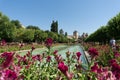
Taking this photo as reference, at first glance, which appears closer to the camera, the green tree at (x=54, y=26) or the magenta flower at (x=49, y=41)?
the magenta flower at (x=49, y=41)

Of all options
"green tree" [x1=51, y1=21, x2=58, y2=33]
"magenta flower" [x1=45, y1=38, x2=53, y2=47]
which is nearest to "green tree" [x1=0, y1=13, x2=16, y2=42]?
"magenta flower" [x1=45, y1=38, x2=53, y2=47]

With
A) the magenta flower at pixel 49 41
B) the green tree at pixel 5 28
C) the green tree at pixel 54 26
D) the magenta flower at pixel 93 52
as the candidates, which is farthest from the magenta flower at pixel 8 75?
the green tree at pixel 54 26

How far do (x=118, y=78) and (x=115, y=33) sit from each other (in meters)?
42.0

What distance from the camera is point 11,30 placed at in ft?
221

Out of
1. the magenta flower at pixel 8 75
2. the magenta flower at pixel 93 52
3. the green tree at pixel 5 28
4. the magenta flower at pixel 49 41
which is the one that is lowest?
the magenta flower at pixel 8 75

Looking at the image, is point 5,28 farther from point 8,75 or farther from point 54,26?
point 54,26

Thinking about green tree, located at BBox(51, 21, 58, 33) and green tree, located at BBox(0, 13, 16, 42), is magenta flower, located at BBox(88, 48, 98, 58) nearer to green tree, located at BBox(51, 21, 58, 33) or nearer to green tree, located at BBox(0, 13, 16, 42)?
green tree, located at BBox(0, 13, 16, 42)

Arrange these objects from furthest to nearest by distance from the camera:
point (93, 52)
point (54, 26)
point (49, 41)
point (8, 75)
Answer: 1. point (54, 26)
2. point (49, 41)
3. point (93, 52)
4. point (8, 75)

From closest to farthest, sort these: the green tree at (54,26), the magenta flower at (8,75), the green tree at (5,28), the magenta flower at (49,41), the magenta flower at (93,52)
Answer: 1. the magenta flower at (8,75)
2. the magenta flower at (93,52)
3. the magenta flower at (49,41)
4. the green tree at (5,28)
5. the green tree at (54,26)

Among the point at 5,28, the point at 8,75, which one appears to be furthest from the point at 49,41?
the point at 5,28

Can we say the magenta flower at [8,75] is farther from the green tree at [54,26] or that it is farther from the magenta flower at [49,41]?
the green tree at [54,26]

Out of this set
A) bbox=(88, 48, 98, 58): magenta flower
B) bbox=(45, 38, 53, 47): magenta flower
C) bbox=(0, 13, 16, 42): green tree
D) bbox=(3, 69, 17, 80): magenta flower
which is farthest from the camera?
bbox=(0, 13, 16, 42): green tree

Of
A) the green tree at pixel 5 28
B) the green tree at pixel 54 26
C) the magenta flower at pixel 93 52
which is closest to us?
the magenta flower at pixel 93 52

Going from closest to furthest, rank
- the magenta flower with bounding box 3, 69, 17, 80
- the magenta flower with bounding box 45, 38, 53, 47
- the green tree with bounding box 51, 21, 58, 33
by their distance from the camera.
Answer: the magenta flower with bounding box 3, 69, 17, 80
the magenta flower with bounding box 45, 38, 53, 47
the green tree with bounding box 51, 21, 58, 33
